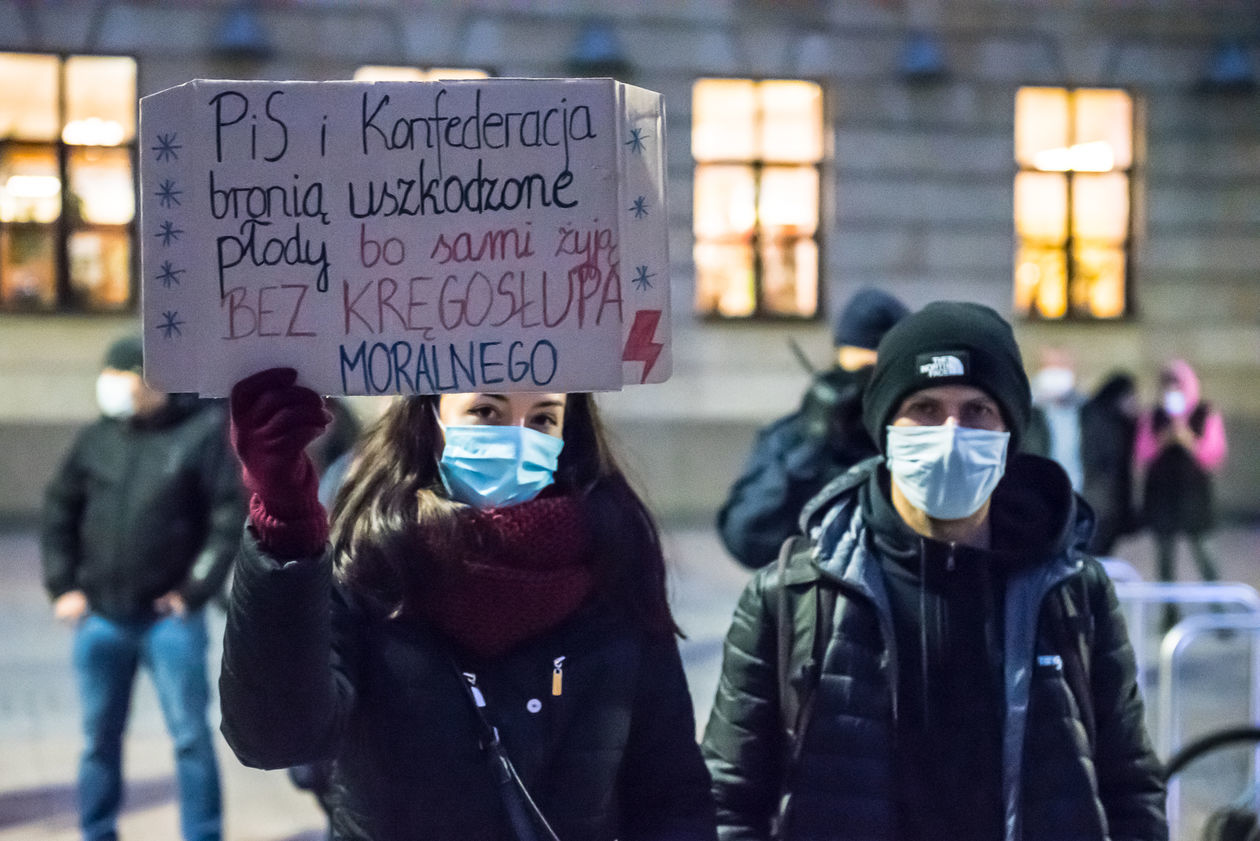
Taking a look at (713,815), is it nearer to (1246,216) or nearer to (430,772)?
(430,772)

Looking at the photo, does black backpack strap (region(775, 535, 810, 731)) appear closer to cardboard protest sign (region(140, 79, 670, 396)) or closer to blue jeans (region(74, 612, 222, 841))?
cardboard protest sign (region(140, 79, 670, 396))

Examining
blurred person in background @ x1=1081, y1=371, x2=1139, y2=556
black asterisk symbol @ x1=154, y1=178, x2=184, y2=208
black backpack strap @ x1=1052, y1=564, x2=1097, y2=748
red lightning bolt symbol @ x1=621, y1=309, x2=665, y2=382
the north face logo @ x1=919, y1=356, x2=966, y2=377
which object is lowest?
blurred person in background @ x1=1081, y1=371, x2=1139, y2=556

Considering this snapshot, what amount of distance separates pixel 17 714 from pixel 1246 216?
1264 centimetres

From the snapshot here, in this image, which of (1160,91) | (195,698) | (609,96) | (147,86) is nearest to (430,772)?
(609,96)

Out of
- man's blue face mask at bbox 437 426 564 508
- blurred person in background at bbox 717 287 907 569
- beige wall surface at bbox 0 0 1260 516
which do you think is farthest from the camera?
beige wall surface at bbox 0 0 1260 516

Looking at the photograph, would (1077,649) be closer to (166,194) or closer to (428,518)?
(428,518)

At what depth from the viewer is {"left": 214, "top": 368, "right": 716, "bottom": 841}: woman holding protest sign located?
1.99 metres

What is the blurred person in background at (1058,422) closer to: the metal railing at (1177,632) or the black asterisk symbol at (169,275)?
the metal railing at (1177,632)

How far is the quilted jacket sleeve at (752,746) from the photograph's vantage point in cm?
261

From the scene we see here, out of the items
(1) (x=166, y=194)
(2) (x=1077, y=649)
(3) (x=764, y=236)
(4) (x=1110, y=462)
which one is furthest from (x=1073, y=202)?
(1) (x=166, y=194)

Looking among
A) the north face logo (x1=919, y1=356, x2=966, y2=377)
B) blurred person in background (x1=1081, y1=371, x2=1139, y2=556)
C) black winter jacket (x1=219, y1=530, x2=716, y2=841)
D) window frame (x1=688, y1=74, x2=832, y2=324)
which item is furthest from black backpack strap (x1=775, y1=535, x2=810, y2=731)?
window frame (x1=688, y1=74, x2=832, y2=324)

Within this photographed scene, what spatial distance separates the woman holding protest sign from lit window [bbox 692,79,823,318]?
40.7 feet

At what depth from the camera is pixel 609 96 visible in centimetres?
211

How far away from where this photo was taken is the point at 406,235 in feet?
6.83
